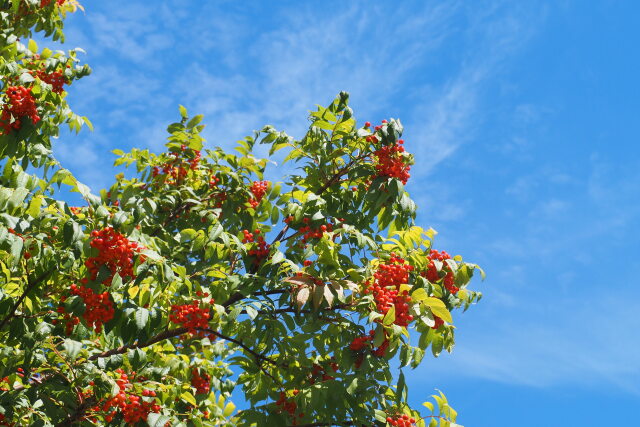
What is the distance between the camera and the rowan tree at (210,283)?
569cm

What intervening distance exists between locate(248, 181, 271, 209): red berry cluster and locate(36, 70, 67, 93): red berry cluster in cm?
259

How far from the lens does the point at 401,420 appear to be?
616 cm

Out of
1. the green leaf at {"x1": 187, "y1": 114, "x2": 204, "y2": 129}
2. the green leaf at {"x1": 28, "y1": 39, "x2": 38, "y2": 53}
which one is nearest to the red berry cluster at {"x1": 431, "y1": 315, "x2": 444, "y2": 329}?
the green leaf at {"x1": 187, "y1": 114, "x2": 204, "y2": 129}

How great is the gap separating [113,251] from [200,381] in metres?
3.02

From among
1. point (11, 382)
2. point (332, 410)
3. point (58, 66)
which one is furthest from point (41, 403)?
point (58, 66)

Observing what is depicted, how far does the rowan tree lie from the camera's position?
18.7 feet

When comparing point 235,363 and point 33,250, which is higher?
point 235,363

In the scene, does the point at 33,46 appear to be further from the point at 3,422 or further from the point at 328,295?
the point at 328,295

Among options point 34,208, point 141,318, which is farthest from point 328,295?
point 34,208

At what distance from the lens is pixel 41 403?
6.06 meters

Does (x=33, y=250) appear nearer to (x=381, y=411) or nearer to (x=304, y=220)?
(x=304, y=220)

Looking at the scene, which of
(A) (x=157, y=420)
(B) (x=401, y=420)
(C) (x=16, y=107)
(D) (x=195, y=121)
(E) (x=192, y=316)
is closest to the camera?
(A) (x=157, y=420)

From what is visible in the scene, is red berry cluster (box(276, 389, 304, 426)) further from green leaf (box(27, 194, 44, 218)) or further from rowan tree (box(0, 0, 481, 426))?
green leaf (box(27, 194, 44, 218))

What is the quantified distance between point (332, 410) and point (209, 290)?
1.76 m
